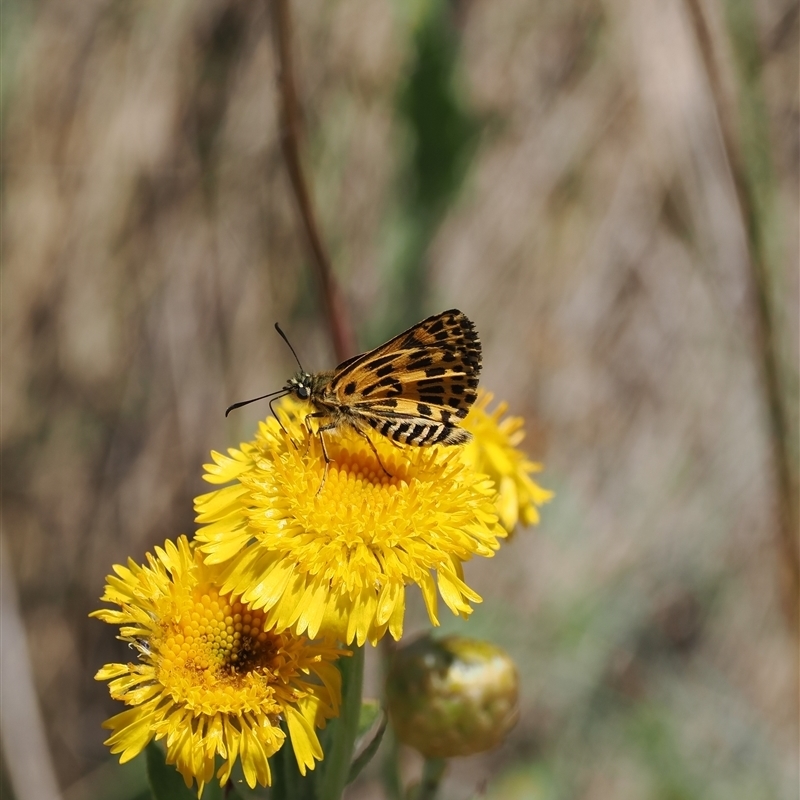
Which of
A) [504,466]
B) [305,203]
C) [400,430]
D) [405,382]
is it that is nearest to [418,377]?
[405,382]

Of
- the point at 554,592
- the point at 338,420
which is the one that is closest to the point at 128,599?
the point at 338,420

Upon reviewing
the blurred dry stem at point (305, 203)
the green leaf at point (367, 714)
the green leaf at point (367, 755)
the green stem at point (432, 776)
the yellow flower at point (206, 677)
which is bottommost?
the green stem at point (432, 776)

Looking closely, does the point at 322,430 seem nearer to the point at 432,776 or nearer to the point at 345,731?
the point at 345,731

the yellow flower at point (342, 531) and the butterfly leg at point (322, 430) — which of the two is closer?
the yellow flower at point (342, 531)

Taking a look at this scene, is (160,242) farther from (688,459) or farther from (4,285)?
(688,459)

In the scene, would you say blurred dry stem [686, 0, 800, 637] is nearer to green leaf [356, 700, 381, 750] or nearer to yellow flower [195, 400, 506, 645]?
yellow flower [195, 400, 506, 645]

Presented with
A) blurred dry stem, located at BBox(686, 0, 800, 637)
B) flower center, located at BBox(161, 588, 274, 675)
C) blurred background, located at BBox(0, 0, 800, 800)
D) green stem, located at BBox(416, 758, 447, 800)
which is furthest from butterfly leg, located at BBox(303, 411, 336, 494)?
blurred background, located at BBox(0, 0, 800, 800)

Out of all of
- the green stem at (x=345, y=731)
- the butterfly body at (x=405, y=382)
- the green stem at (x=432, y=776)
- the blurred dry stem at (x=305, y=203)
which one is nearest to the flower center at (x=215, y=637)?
the green stem at (x=345, y=731)

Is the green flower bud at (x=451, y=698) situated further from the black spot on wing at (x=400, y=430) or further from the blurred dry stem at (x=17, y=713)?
the blurred dry stem at (x=17, y=713)
